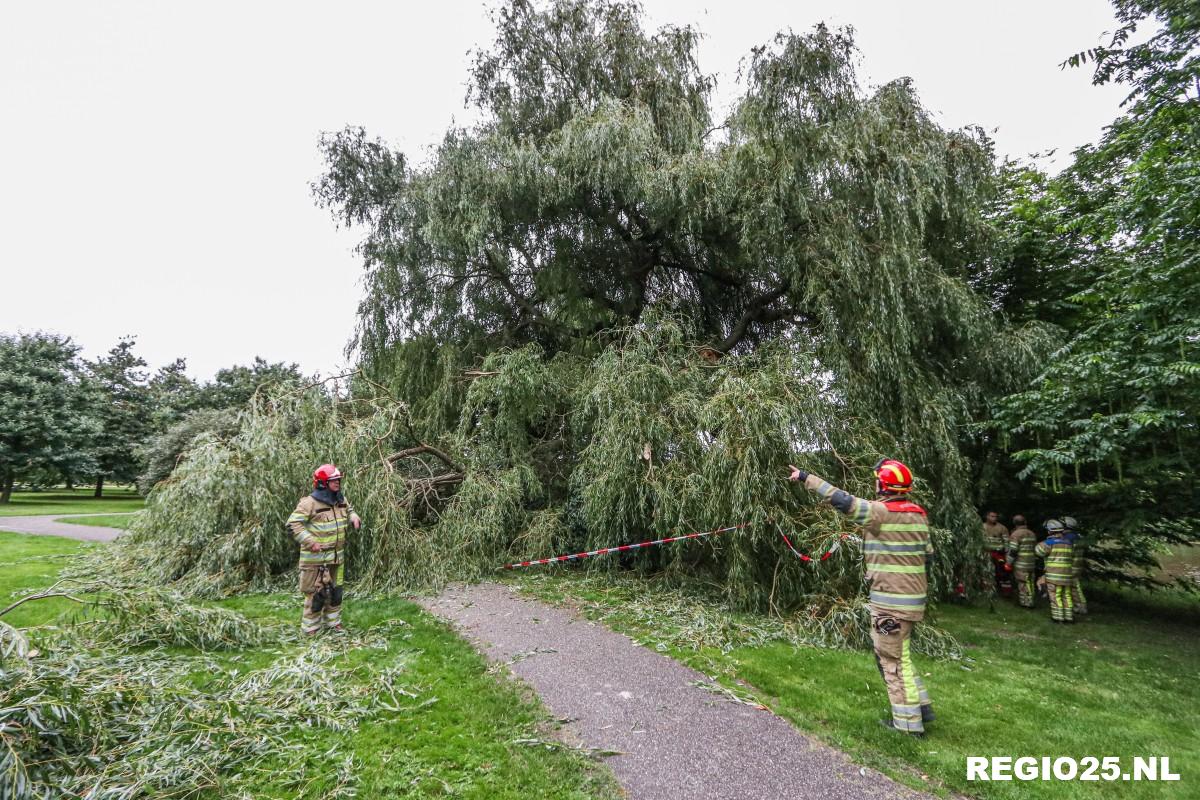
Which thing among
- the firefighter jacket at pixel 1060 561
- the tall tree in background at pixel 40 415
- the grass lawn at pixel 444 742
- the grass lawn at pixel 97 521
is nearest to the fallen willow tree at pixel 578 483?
the firefighter jacket at pixel 1060 561

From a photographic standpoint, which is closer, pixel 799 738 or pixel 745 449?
pixel 799 738

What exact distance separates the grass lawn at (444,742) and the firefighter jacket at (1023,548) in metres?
8.42

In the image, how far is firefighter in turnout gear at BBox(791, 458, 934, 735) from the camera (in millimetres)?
3549


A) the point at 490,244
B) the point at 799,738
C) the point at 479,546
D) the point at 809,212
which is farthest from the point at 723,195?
the point at 799,738

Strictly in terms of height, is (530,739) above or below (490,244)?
below

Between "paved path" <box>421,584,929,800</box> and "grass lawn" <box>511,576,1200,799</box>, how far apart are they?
266 mm

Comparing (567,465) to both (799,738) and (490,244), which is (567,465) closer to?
(490,244)

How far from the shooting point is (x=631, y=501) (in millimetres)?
7035

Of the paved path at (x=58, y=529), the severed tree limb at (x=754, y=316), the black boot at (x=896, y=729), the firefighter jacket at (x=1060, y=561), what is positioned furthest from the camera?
the paved path at (x=58, y=529)

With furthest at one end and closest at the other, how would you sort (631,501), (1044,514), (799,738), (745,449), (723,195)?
(1044,514), (723,195), (631,501), (745,449), (799,738)

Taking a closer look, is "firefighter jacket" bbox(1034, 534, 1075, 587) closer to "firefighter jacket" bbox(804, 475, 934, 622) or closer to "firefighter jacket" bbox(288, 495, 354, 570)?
"firefighter jacket" bbox(804, 475, 934, 622)

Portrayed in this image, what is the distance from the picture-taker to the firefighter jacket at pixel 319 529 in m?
5.23

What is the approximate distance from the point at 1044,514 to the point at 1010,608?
5.86 feet

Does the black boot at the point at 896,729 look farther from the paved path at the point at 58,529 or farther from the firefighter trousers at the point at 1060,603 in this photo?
the paved path at the point at 58,529
